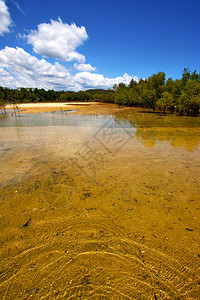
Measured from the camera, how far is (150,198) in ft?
14.9

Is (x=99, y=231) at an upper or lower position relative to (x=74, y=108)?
lower

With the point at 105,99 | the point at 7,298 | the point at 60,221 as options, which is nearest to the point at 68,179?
the point at 60,221

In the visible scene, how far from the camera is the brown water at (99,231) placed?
2.41m

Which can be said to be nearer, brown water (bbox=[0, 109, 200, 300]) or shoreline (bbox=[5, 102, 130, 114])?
brown water (bbox=[0, 109, 200, 300])

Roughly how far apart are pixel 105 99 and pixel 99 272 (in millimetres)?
85398

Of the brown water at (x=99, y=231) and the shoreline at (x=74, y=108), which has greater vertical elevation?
the shoreline at (x=74, y=108)

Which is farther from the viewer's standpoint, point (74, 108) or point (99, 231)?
point (74, 108)

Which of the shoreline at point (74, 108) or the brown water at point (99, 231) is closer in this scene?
the brown water at point (99, 231)

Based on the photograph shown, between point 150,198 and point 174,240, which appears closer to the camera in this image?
point 174,240

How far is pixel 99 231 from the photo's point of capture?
337 cm

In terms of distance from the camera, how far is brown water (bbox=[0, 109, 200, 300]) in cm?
241

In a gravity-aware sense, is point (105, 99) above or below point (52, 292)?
above

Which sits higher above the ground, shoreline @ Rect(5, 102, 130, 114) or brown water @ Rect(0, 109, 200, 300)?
shoreline @ Rect(5, 102, 130, 114)

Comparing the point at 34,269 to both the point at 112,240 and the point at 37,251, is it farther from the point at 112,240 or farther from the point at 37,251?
the point at 112,240
